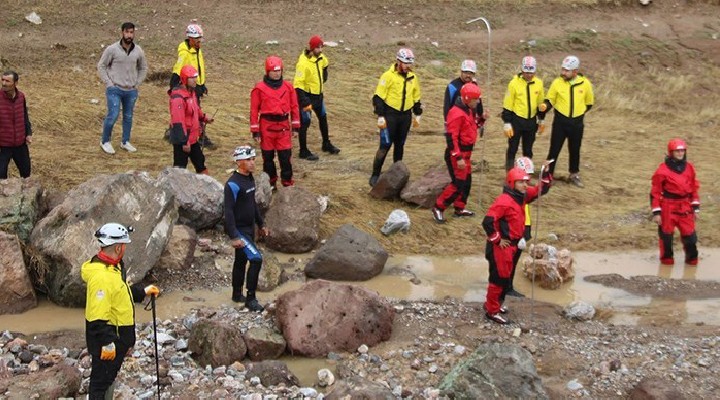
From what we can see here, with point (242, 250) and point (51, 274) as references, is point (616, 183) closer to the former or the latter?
point (242, 250)

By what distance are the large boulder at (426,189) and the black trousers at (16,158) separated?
4.84 meters

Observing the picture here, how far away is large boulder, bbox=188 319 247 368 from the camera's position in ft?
26.6

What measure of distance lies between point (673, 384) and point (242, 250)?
4.12 metres

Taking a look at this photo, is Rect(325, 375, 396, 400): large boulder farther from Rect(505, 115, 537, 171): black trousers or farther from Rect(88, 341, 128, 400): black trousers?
Rect(505, 115, 537, 171): black trousers

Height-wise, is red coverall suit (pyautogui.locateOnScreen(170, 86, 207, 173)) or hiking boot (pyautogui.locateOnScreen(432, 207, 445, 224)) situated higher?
red coverall suit (pyautogui.locateOnScreen(170, 86, 207, 173))

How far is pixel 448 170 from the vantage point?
40.4 ft

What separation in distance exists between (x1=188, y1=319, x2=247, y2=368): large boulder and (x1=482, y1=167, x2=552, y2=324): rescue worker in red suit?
2537 millimetres

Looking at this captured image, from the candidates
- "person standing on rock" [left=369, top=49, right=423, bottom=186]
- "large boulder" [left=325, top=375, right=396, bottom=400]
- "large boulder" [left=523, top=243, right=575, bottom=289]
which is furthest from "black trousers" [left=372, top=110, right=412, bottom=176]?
"large boulder" [left=325, top=375, right=396, bottom=400]

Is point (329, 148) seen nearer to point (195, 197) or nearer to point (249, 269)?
point (195, 197)

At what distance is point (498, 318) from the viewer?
9.13m

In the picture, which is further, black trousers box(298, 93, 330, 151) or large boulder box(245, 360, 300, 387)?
black trousers box(298, 93, 330, 151)

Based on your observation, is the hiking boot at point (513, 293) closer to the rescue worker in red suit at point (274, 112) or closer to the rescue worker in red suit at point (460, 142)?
the rescue worker in red suit at point (460, 142)

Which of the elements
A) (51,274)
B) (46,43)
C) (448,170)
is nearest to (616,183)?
(448,170)

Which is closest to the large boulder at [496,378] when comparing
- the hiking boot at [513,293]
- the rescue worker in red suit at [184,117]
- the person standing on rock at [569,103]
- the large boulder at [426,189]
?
the hiking boot at [513,293]
